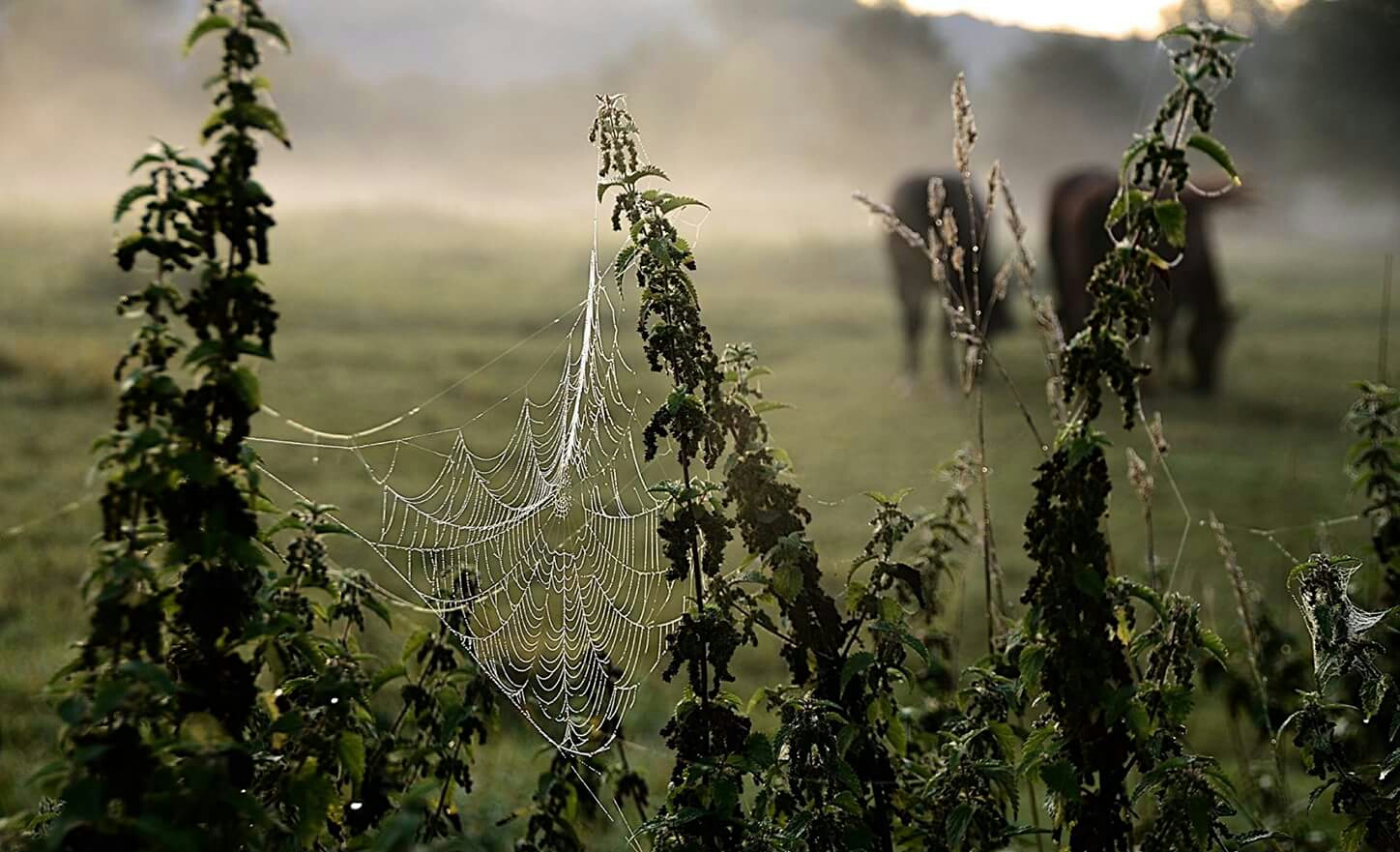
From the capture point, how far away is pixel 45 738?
261 inches

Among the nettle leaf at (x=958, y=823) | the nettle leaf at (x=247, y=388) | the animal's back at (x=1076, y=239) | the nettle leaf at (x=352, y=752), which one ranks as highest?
the animal's back at (x=1076, y=239)

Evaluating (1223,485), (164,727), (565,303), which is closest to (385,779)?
(164,727)

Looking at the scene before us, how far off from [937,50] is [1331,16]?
33.5m

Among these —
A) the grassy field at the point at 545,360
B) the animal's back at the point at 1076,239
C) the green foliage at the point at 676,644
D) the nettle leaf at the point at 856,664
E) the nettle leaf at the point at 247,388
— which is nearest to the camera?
the green foliage at the point at 676,644

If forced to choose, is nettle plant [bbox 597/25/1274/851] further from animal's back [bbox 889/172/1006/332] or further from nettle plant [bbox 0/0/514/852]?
animal's back [bbox 889/172/1006/332]

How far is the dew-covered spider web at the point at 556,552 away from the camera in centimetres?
381

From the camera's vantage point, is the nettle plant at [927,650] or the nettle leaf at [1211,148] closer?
the nettle leaf at [1211,148]

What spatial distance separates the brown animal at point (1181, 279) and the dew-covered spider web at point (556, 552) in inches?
367

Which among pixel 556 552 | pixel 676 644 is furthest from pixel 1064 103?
pixel 676 644

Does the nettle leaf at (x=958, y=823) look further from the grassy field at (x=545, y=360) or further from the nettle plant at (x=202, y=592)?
the nettle plant at (x=202, y=592)

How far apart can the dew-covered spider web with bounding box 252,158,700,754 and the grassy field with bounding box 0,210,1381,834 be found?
23.4 inches

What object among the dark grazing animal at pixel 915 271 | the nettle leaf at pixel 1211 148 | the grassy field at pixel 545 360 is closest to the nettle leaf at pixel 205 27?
the grassy field at pixel 545 360

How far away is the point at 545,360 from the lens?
39.7ft

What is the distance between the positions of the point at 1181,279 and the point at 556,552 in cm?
1559
